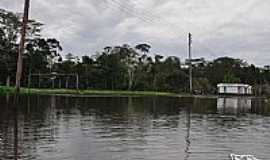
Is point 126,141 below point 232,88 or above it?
below

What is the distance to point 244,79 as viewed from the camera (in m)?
110

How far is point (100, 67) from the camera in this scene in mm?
87062

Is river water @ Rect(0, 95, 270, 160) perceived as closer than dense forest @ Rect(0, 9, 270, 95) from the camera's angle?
Yes

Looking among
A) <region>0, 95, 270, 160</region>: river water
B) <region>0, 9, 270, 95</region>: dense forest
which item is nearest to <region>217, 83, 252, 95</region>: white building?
<region>0, 9, 270, 95</region>: dense forest

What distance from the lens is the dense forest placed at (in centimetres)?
7425

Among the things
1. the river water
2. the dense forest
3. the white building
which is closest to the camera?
the river water

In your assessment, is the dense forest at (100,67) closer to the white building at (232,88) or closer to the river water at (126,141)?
the white building at (232,88)

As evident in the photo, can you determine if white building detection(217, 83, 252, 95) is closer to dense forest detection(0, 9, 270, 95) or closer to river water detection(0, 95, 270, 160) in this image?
dense forest detection(0, 9, 270, 95)

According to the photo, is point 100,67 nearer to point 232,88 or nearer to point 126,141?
point 232,88

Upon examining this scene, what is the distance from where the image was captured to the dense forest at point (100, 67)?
7425 centimetres

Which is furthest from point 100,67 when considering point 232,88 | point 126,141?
point 126,141

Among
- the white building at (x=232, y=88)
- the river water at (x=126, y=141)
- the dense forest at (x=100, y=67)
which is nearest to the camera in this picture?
the river water at (x=126, y=141)

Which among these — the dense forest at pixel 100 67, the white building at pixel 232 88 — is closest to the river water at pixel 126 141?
the dense forest at pixel 100 67

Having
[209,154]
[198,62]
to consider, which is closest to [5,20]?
[198,62]
